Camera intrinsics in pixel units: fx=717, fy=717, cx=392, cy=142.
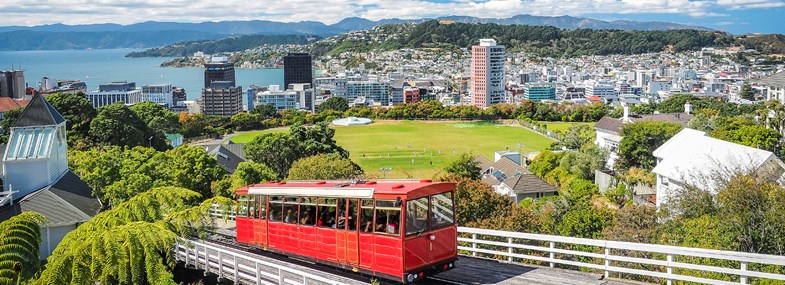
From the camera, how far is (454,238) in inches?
456

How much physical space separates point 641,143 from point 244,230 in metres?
31.8

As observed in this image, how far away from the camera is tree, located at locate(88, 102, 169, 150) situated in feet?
143

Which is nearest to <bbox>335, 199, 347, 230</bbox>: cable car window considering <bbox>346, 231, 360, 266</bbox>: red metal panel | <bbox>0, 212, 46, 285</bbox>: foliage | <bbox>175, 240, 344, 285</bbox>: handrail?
<bbox>346, 231, 360, 266</bbox>: red metal panel

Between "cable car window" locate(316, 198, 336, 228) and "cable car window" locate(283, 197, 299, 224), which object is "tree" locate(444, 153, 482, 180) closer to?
"cable car window" locate(283, 197, 299, 224)

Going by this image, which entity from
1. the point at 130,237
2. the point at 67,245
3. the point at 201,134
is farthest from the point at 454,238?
the point at 201,134

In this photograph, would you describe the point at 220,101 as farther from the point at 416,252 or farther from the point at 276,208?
the point at 416,252

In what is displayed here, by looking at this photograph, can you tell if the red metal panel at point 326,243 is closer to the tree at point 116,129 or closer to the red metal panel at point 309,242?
the red metal panel at point 309,242

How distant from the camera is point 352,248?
11.9 meters

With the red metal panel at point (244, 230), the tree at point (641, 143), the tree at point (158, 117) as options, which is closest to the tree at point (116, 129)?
the tree at point (158, 117)

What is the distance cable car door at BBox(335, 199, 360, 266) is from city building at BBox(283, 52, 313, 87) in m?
180

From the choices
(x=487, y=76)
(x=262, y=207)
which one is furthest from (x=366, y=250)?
(x=487, y=76)

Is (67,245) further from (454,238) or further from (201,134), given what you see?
(201,134)

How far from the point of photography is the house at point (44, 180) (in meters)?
20.0

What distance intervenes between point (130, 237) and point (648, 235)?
1145 cm
